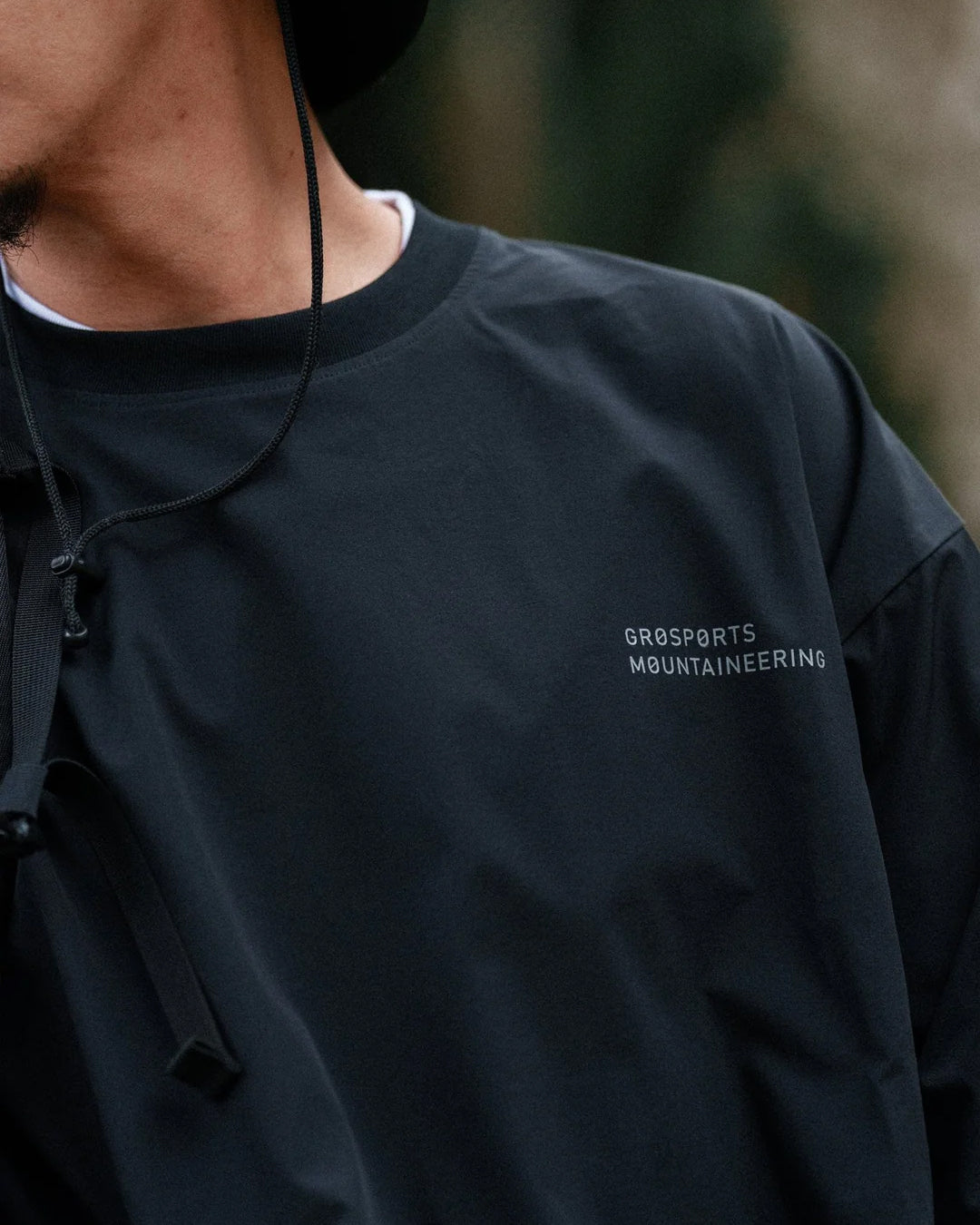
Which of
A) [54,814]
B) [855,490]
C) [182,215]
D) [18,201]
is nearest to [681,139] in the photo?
[855,490]

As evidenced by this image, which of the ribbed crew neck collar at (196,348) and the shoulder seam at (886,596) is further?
the shoulder seam at (886,596)

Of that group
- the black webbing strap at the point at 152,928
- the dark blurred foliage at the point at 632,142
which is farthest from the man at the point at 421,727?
the dark blurred foliage at the point at 632,142

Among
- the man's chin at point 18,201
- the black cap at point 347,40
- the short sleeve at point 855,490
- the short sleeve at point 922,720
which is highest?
the black cap at point 347,40

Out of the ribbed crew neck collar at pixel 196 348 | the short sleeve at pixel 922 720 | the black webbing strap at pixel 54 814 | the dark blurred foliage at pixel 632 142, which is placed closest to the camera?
the black webbing strap at pixel 54 814

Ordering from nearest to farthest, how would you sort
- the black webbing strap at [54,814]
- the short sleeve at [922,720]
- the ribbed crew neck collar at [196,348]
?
the black webbing strap at [54,814], the ribbed crew neck collar at [196,348], the short sleeve at [922,720]

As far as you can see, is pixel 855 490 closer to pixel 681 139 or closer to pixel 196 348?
pixel 196 348

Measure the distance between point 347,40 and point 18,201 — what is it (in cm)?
40

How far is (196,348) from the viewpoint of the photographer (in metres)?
1.05

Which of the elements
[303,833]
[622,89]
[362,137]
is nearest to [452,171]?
[362,137]

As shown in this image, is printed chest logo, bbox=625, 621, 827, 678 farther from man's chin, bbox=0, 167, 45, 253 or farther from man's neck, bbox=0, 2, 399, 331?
man's chin, bbox=0, 167, 45, 253

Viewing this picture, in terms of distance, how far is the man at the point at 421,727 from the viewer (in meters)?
0.96

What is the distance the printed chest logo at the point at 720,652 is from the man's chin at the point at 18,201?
502 mm

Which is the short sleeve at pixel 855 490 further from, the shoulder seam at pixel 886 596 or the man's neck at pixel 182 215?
the man's neck at pixel 182 215

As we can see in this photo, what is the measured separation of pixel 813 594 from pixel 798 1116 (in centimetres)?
38
